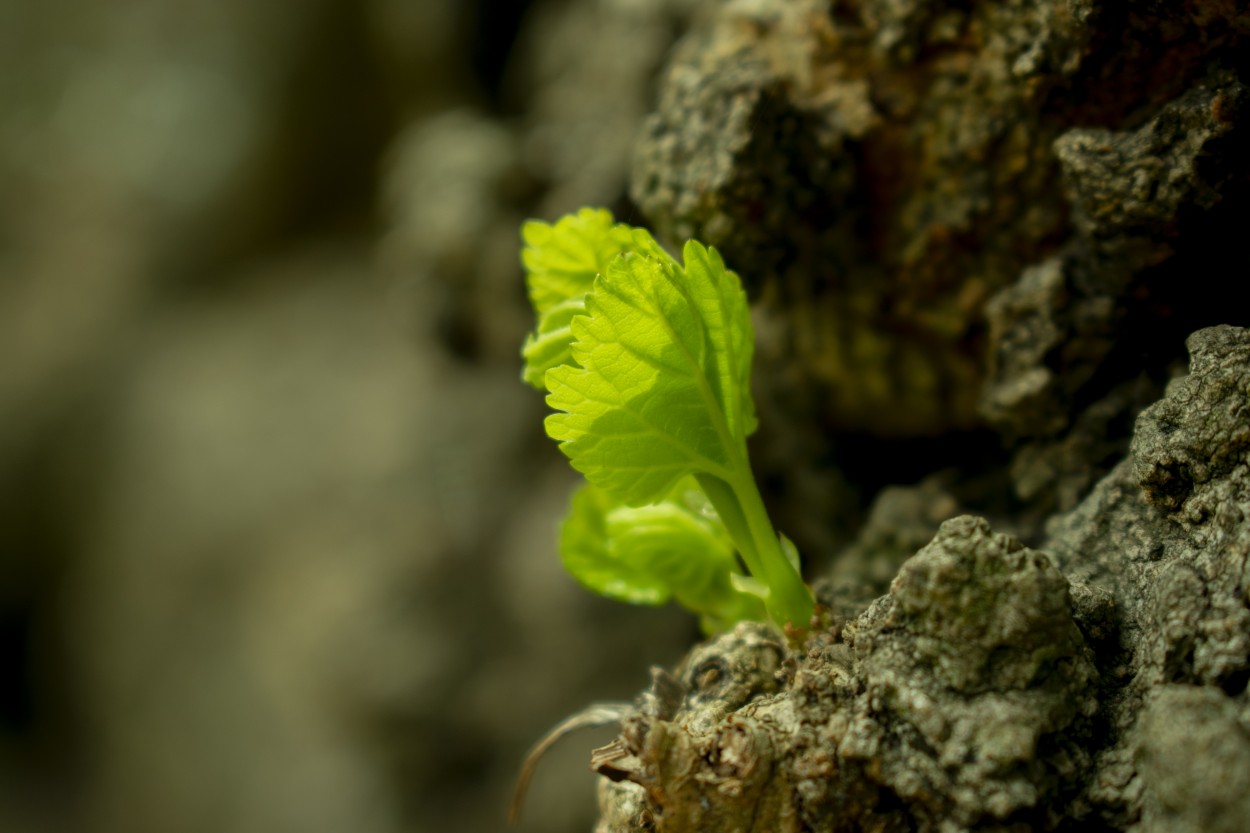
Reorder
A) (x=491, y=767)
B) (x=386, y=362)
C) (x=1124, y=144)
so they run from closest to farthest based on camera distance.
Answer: (x=1124, y=144) → (x=491, y=767) → (x=386, y=362)

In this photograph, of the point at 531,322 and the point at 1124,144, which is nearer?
the point at 1124,144

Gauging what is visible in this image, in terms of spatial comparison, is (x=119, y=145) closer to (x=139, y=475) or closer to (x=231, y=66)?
(x=231, y=66)

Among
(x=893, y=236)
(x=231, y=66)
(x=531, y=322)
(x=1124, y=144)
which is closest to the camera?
(x=1124, y=144)

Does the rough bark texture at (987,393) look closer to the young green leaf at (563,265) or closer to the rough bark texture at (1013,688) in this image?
the rough bark texture at (1013,688)

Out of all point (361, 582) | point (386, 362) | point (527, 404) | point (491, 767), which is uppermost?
A: point (386, 362)

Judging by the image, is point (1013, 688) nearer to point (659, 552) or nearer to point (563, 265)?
point (659, 552)

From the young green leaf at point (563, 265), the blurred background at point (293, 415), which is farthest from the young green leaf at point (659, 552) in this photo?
the blurred background at point (293, 415)

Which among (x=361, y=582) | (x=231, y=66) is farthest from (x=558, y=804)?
(x=231, y=66)

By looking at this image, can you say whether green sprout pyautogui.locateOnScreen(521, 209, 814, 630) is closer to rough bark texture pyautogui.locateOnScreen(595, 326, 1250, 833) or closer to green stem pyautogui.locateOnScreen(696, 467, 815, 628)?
green stem pyautogui.locateOnScreen(696, 467, 815, 628)

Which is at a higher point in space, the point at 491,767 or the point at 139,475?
the point at 139,475
